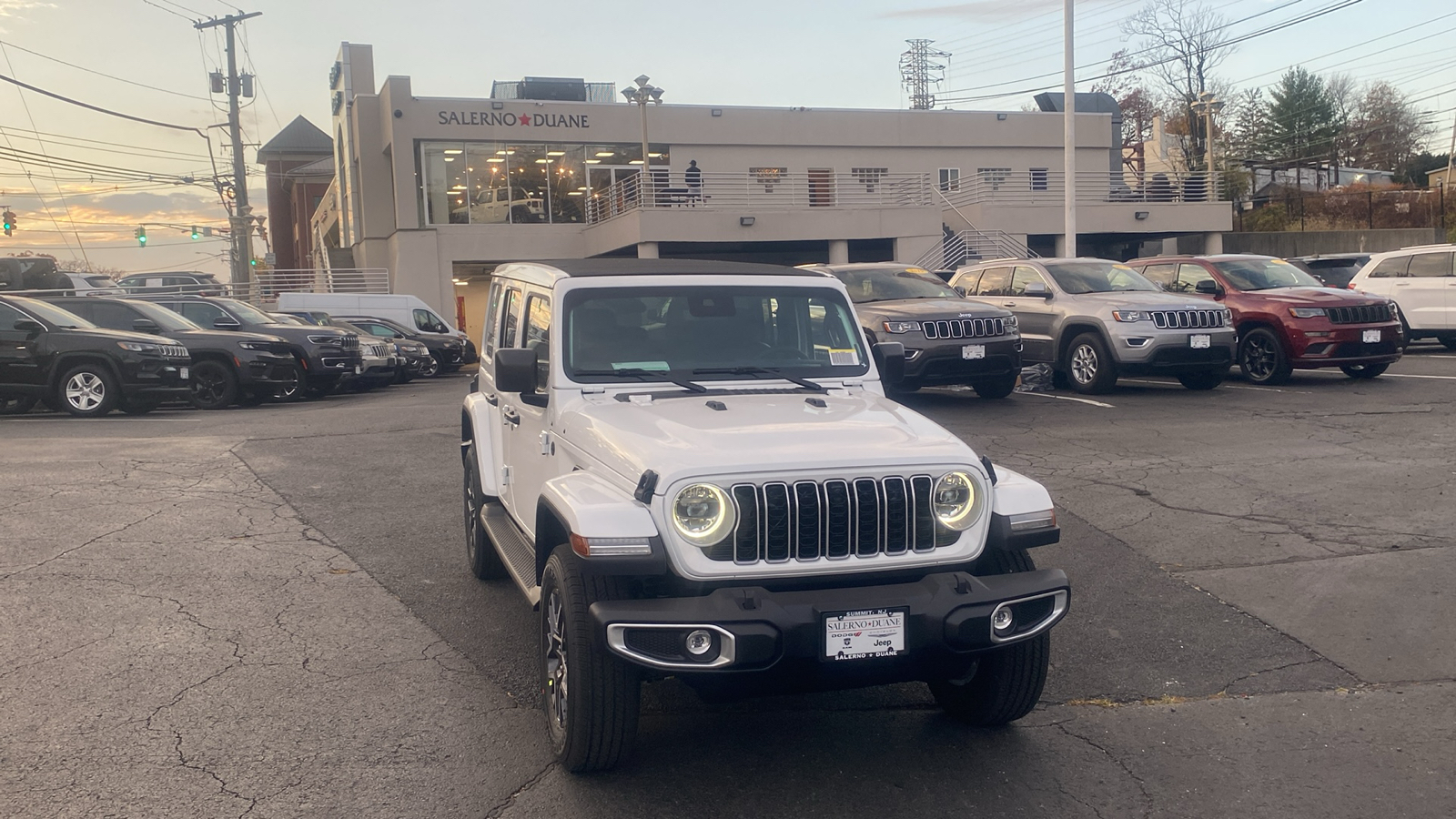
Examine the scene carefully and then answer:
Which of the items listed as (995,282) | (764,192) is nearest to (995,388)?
(995,282)

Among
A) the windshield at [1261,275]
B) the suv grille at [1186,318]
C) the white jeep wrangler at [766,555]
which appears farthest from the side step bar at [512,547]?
the windshield at [1261,275]

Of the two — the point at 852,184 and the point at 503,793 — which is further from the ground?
the point at 852,184

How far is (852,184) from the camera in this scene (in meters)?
40.4

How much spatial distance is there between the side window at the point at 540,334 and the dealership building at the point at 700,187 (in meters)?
28.5

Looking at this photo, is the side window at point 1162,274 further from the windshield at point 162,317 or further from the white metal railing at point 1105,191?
the white metal railing at point 1105,191

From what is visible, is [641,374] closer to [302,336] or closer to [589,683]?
[589,683]

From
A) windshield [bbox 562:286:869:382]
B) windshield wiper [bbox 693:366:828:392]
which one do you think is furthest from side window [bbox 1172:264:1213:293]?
windshield wiper [bbox 693:366:828:392]

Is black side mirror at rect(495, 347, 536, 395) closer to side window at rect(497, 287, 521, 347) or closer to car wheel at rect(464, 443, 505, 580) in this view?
side window at rect(497, 287, 521, 347)

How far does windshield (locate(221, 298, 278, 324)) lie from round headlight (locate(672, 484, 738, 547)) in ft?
56.9

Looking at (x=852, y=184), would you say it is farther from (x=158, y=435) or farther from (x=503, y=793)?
(x=503, y=793)

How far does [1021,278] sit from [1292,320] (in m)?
3.36

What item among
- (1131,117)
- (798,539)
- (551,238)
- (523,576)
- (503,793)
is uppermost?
(1131,117)

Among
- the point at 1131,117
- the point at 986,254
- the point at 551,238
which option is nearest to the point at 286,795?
the point at 986,254

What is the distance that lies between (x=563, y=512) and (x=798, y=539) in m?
0.85
